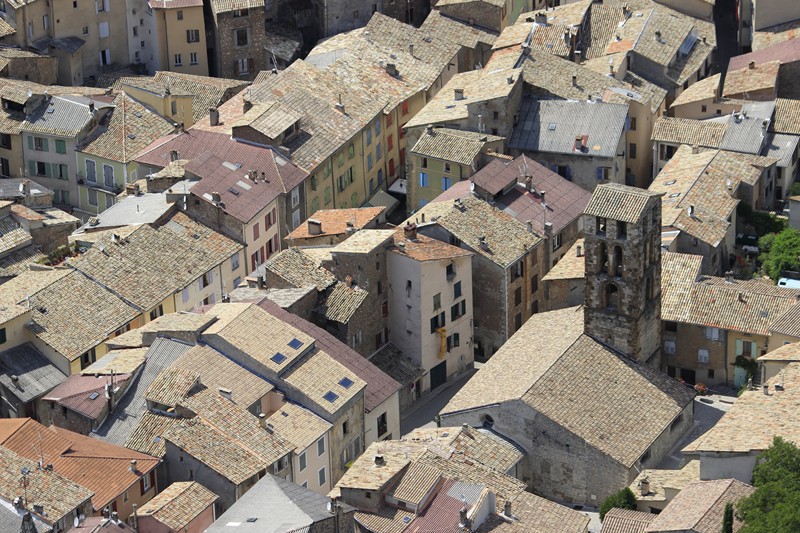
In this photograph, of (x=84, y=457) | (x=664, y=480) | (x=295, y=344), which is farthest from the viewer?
(x=295, y=344)

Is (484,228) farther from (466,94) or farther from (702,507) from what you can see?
(702,507)

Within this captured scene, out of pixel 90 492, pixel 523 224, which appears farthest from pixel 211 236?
pixel 90 492

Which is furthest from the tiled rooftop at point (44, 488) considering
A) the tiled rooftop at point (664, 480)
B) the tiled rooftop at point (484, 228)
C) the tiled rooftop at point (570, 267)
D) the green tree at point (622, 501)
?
the tiled rooftop at point (570, 267)

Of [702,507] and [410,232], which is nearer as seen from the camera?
[702,507]

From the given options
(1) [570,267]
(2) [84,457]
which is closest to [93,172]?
(1) [570,267]

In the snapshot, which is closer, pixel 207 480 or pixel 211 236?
pixel 207 480

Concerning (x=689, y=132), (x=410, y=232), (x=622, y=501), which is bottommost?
(x=622, y=501)

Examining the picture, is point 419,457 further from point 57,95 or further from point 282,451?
point 57,95
